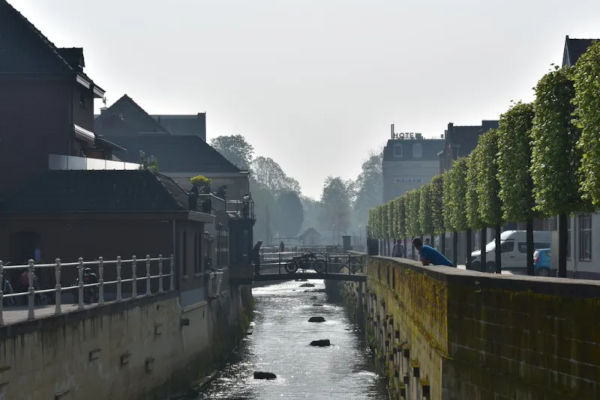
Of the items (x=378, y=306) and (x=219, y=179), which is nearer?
(x=378, y=306)

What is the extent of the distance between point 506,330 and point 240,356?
35922mm

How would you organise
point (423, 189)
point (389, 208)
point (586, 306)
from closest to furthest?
point (586, 306) → point (423, 189) → point (389, 208)

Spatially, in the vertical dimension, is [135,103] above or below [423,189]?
above

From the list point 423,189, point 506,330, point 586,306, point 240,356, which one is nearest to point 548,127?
point 506,330

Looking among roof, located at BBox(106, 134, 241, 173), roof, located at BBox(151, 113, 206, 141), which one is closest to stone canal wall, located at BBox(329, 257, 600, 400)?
roof, located at BBox(106, 134, 241, 173)

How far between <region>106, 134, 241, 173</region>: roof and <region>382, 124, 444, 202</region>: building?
247 feet

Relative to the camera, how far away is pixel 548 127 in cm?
2770

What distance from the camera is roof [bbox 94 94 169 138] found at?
9300 cm

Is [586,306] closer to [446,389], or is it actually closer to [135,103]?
[446,389]

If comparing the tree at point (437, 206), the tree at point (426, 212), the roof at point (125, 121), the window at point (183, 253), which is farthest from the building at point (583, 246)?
the roof at point (125, 121)

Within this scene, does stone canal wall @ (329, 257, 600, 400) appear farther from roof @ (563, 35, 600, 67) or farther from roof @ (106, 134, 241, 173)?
roof @ (106, 134, 241, 173)

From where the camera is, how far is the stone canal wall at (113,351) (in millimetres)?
19188

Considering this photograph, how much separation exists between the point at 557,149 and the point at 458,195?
18.3 meters

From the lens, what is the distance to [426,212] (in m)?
60.0
